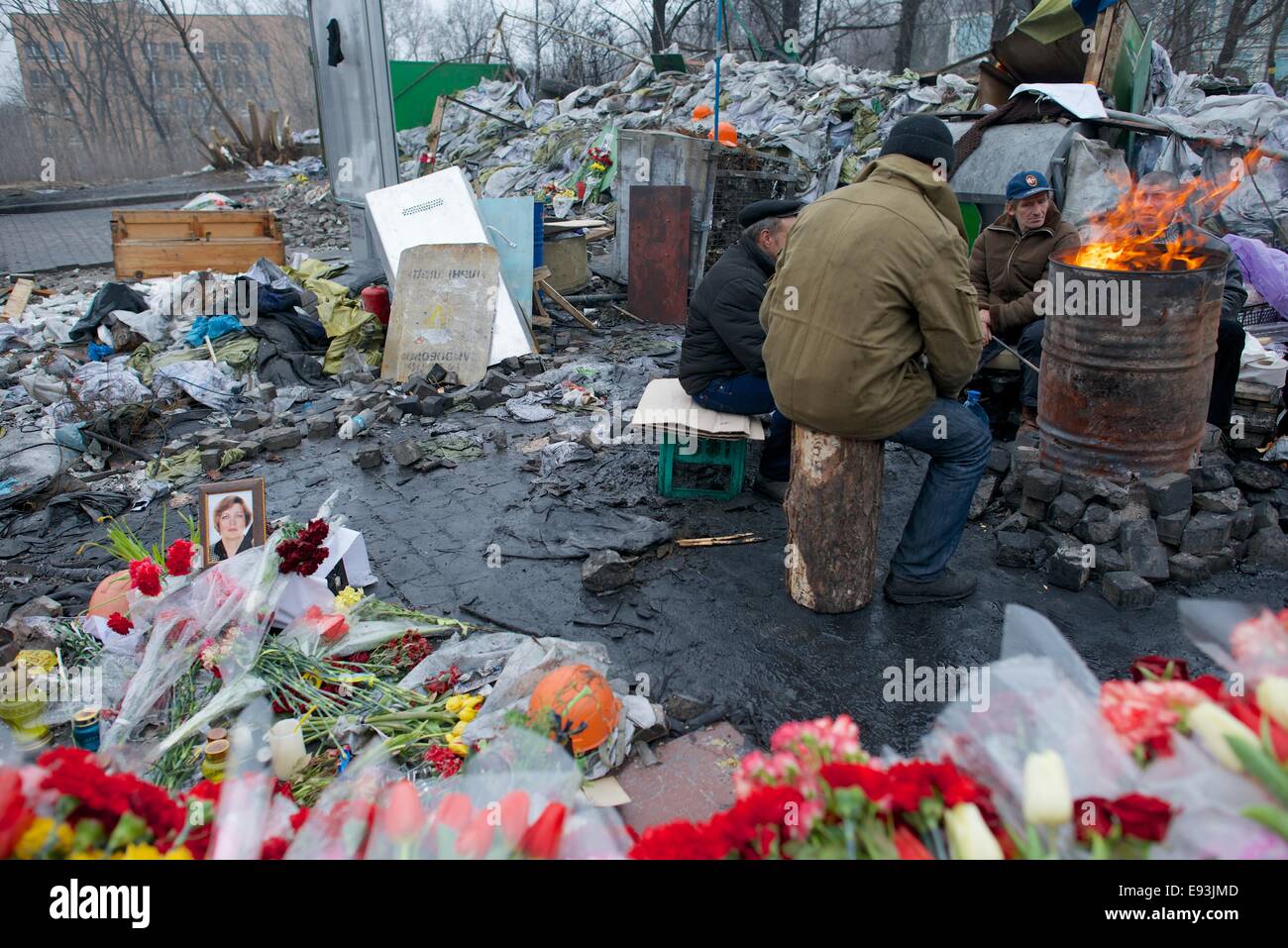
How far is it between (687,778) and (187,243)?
949 centimetres

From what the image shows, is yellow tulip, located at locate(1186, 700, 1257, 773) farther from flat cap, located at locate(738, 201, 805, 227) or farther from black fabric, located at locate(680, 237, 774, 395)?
flat cap, located at locate(738, 201, 805, 227)

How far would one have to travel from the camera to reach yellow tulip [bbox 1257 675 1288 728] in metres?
1.34

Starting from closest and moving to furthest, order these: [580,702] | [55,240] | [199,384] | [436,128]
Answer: [580,702]
[199,384]
[55,240]
[436,128]

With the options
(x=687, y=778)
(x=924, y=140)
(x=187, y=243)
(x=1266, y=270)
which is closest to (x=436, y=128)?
(x=187, y=243)

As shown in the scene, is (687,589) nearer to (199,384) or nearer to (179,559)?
(179,559)

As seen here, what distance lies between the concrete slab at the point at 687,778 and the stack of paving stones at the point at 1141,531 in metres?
2.07

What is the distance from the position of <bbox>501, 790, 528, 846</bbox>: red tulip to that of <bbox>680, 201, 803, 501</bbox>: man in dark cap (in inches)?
137

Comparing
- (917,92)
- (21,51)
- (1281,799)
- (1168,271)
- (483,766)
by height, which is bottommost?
(483,766)

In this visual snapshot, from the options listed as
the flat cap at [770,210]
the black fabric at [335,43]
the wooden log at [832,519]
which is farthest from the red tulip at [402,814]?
the black fabric at [335,43]

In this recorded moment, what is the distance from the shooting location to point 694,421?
4.85 meters
